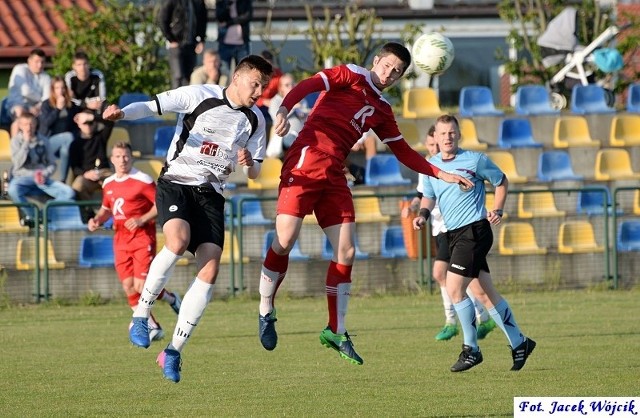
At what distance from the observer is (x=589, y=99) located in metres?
22.5

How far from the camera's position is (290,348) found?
40.3ft

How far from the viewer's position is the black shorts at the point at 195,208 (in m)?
9.15

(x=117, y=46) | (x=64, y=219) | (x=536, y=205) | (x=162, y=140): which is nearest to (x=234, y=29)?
(x=162, y=140)

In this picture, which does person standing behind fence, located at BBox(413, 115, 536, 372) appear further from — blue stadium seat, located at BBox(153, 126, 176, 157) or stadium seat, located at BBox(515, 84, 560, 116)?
stadium seat, located at BBox(515, 84, 560, 116)

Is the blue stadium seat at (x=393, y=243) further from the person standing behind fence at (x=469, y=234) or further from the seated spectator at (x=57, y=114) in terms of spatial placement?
the person standing behind fence at (x=469, y=234)

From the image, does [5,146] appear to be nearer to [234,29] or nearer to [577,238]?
[234,29]

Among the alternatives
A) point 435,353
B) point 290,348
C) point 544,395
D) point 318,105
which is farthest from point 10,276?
point 544,395

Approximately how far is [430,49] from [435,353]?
9.14ft

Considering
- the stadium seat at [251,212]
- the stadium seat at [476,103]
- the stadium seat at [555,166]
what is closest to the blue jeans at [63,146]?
the stadium seat at [251,212]

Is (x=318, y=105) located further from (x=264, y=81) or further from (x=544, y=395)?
(x=544, y=395)

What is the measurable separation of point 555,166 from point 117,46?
765 centimetres

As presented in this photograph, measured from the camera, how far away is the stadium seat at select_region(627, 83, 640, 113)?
22.5 metres

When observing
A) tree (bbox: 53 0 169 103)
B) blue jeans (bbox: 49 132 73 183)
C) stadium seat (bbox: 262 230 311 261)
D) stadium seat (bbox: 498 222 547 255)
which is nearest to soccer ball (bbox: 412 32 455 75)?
stadium seat (bbox: 262 230 311 261)

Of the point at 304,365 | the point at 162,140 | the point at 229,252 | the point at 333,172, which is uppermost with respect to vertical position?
the point at 162,140
